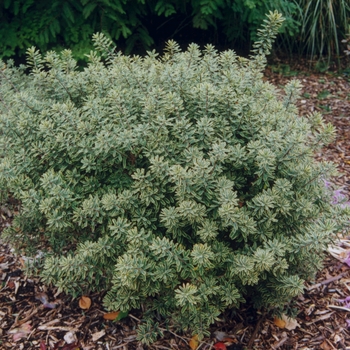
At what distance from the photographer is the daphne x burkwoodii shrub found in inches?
83.9

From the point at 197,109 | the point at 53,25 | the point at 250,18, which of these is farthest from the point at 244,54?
the point at 197,109

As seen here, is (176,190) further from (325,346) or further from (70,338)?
(325,346)

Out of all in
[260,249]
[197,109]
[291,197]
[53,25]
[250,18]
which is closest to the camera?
[260,249]

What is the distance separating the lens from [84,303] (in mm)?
2865

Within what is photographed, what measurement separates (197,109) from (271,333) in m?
1.38

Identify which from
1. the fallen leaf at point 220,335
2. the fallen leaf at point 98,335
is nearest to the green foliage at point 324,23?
the fallen leaf at point 220,335

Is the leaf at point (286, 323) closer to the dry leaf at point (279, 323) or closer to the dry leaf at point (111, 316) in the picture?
the dry leaf at point (279, 323)

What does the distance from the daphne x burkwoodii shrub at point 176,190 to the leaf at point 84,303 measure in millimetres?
297

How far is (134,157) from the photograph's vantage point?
7.71 feet

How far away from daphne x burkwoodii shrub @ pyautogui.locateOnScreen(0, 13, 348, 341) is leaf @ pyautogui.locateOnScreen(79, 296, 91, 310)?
0.30 metres

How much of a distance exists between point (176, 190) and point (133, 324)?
1.03m

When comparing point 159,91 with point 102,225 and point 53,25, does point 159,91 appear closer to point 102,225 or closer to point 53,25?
point 102,225

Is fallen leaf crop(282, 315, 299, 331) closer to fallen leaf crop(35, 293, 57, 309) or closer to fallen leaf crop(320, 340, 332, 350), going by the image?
fallen leaf crop(320, 340, 332, 350)

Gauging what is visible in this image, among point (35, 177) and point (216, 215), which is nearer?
point (216, 215)
